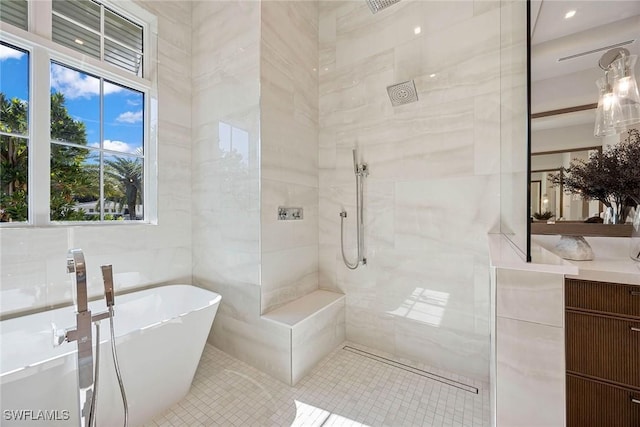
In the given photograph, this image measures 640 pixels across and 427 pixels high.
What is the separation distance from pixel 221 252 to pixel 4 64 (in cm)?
179

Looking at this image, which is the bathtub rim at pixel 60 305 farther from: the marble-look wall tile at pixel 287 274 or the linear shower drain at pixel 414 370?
the linear shower drain at pixel 414 370

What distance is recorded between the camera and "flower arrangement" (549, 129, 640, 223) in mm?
1271

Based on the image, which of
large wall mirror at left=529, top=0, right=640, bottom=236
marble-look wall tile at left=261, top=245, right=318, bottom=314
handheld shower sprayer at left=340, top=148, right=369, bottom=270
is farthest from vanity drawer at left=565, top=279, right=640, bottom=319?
marble-look wall tile at left=261, top=245, right=318, bottom=314

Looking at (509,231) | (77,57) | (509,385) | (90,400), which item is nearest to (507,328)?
(509,385)

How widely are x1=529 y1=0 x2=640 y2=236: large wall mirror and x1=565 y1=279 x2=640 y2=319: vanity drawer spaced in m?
0.46

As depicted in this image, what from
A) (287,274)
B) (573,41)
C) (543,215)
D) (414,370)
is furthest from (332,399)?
(573,41)

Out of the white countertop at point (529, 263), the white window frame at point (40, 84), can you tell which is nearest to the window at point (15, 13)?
the white window frame at point (40, 84)

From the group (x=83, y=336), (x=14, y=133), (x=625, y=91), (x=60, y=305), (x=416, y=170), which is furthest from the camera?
(x=416, y=170)

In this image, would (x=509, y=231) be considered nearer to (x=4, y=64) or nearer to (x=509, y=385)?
(x=509, y=385)

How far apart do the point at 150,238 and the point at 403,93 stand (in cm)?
238

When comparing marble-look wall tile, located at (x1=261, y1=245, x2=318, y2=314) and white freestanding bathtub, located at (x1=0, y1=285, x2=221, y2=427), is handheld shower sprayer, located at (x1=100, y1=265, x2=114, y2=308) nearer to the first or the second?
white freestanding bathtub, located at (x1=0, y1=285, x2=221, y2=427)

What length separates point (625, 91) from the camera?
134 centimetres

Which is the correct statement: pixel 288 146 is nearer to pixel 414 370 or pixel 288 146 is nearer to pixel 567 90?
pixel 567 90

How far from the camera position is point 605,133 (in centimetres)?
138
